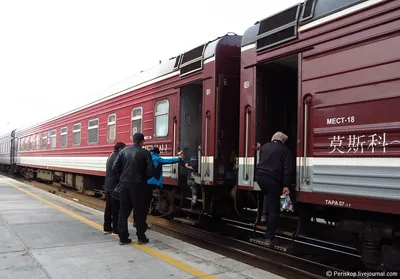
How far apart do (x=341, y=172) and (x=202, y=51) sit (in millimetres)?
3552

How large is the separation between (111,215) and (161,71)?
310 centimetres

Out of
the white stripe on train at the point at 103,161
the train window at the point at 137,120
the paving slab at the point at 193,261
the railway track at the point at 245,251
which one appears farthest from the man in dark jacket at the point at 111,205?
the train window at the point at 137,120

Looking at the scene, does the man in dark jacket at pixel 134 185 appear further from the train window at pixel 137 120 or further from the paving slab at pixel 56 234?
the train window at pixel 137 120

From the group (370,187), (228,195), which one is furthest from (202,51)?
(370,187)

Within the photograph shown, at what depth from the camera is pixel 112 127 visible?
9594 millimetres

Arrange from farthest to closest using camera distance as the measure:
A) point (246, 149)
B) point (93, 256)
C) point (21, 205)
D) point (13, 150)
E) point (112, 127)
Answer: point (13, 150) → point (112, 127) → point (21, 205) → point (246, 149) → point (93, 256)

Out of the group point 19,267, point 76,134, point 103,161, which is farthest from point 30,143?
point 19,267

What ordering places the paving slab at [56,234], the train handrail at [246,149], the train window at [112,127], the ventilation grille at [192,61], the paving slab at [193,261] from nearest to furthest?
1. the paving slab at [193,261]
2. the train handrail at [246,149]
3. the paving slab at [56,234]
4. the ventilation grille at [192,61]
5. the train window at [112,127]

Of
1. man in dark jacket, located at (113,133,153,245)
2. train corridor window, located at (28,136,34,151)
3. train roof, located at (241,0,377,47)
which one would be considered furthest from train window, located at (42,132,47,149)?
train roof, located at (241,0,377,47)

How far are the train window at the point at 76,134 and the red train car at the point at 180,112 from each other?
2.06 ft

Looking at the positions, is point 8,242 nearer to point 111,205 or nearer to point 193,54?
point 111,205

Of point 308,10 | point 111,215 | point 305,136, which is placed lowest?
point 111,215

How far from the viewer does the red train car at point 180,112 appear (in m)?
6.09

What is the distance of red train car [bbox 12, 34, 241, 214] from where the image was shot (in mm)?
6094
